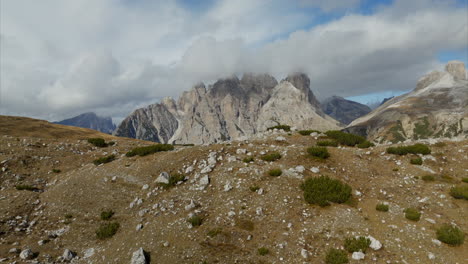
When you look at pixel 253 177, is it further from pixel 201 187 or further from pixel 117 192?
pixel 117 192

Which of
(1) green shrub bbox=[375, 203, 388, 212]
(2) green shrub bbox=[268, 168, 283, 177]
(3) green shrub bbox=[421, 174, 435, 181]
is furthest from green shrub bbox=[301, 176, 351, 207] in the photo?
(3) green shrub bbox=[421, 174, 435, 181]

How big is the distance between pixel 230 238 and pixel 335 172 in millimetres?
10353

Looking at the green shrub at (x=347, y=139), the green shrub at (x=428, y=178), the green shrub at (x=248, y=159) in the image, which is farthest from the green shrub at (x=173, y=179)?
the green shrub at (x=347, y=139)

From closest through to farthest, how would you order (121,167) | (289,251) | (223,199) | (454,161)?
(289,251) → (223,199) → (454,161) → (121,167)

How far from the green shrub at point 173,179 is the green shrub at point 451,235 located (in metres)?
17.1

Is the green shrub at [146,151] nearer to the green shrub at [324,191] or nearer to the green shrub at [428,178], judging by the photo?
the green shrub at [324,191]

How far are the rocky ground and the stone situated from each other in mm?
73

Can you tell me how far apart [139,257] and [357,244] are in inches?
455

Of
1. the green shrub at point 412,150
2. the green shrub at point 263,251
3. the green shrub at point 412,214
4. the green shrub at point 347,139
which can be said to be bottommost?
the green shrub at point 263,251

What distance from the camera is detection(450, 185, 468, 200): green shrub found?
14.4 metres

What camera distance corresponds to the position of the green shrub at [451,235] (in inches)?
454

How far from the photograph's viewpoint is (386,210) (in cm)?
1439

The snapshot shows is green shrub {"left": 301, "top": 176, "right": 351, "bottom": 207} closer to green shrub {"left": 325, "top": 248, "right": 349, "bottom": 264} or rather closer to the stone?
green shrub {"left": 325, "top": 248, "right": 349, "bottom": 264}

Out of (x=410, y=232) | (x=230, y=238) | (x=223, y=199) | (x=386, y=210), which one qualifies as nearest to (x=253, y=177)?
(x=223, y=199)
